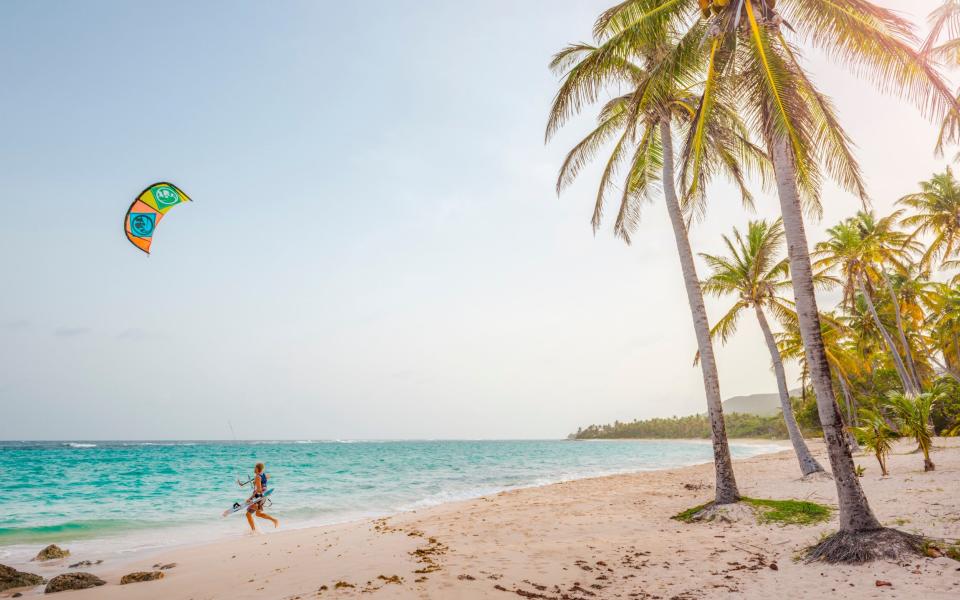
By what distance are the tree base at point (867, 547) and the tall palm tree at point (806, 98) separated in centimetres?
1

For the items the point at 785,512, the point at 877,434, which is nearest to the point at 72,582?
the point at 785,512

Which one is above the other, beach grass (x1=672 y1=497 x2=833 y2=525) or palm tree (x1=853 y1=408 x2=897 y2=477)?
palm tree (x1=853 y1=408 x2=897 y2=477)

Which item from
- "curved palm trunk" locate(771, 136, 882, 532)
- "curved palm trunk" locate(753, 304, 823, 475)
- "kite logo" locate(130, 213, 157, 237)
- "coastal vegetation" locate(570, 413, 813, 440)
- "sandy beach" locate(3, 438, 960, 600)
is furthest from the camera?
"coastal vegetation" locate(570, 413, 813, 440)

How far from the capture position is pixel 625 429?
415ft

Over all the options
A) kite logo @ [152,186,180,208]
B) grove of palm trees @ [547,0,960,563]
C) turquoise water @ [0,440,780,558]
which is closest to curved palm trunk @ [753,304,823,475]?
grove of palm trees @ [547,0,960,563]

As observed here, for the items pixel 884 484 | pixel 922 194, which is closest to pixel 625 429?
pixel 922 194

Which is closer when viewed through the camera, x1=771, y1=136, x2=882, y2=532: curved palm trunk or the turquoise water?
x1=771, y1=136, x2=882, y2=532: curved palm trunk

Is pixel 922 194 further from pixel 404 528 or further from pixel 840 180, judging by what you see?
pixel 404 528

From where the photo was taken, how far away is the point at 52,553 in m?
9.29

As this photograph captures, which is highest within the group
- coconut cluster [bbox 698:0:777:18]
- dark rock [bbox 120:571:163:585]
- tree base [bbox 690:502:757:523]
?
coconut cluster [bbox 698:0:777:18]

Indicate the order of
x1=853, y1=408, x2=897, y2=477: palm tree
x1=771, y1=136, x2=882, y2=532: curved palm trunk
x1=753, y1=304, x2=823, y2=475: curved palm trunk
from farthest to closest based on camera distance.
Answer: x1=753, y1=304, x2=823, y2=475: curved palm trunk, x1=853, y1=408, x2=897, y2=477: palm tree, x1=771, y1=136, x2=882, y2=532: curved palm trunk

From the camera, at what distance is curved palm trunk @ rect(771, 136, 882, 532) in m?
6.28

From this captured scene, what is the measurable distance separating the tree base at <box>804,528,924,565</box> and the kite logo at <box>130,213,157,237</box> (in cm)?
1085

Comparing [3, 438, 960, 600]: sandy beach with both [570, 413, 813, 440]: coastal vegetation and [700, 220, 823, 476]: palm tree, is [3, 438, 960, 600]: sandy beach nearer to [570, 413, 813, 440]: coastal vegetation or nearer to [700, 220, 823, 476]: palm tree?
[700, 220, 823, 476]: palm tree
